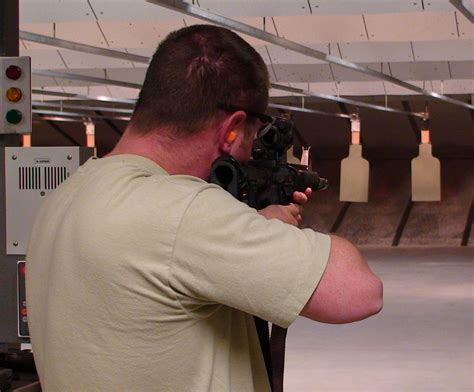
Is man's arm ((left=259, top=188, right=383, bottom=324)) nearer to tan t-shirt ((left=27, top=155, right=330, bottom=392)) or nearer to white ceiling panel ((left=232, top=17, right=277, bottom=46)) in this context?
tan t-shirt ((left=27, top=155, right=330, bottom=392))

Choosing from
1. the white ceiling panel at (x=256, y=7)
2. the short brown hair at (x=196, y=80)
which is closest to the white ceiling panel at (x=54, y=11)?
the white ceiling panel at (x=256, y=7)

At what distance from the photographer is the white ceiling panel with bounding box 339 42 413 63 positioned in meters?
10.2

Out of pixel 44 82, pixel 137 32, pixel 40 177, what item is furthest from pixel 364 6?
pixel 44 82

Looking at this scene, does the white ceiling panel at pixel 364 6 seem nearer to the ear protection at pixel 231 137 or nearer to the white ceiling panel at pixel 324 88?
the white ceiling panel at pixel 324 88

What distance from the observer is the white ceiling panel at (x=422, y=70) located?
1182cm

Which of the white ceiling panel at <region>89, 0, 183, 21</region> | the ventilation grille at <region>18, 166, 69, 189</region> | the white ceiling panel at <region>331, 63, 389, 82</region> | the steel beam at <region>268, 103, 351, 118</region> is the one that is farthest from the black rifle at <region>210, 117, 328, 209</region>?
the steel beam at <region>268, 103, 351, 118</region>

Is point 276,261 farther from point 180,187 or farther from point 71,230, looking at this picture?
point 71,230

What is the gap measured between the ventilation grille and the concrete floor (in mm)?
3401

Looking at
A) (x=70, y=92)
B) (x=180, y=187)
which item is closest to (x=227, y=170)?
(x=180, y=187)

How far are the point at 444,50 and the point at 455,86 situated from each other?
401 centimetres

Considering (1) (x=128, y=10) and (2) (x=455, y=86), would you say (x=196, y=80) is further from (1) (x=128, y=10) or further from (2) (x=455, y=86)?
(2) (x=455, y=86)

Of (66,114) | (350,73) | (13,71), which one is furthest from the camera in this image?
(66,114)

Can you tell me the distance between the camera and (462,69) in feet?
39.0

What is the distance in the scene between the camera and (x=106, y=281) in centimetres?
152
